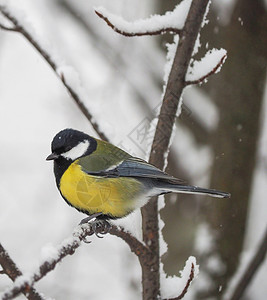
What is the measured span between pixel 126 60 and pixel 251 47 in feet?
5.40

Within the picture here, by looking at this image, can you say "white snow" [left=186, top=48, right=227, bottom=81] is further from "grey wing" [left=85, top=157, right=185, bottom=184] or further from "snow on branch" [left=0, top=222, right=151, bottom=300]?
"snow on branch" [left=0, top=222, right=151, bottom=300]

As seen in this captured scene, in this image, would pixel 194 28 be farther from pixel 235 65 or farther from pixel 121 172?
pixel 235 65

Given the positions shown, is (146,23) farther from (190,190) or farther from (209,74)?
(190,190)

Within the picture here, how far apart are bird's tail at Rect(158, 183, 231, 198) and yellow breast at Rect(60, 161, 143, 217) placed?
0.36 ft

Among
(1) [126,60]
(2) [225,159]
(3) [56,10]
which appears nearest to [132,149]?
(2) [225,159]

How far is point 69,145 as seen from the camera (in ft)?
6.97

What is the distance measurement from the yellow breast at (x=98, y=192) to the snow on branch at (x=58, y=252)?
0.59 ft

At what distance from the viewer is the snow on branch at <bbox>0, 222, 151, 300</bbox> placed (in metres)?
1.15

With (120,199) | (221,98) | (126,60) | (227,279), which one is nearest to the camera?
(120,199)

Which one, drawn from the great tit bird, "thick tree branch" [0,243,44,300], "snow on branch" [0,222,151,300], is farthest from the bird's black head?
"thick tree branch" [0,243,44,300]

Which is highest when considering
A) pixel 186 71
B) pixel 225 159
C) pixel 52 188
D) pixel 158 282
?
pixel 52 188

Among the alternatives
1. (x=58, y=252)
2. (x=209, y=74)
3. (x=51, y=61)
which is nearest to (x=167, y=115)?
(x=209, y=74)

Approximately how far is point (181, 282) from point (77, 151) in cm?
75

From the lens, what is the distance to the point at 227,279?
2521 millimetres
